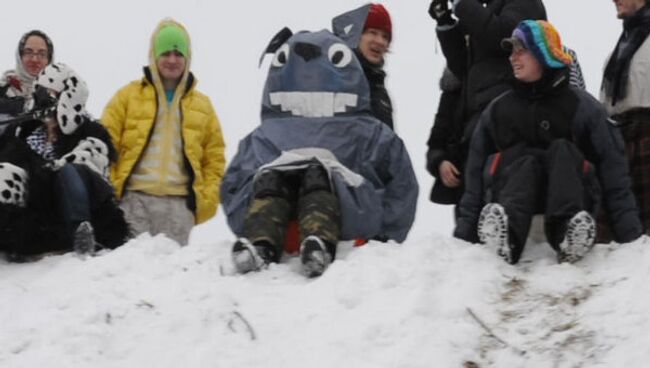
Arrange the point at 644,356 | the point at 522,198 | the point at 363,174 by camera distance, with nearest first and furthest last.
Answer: the point at 644,356, the point at 522,198, the point at 363,174

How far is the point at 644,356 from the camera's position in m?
5.39

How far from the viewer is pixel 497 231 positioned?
683 cm

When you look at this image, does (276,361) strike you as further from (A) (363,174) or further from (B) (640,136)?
(B) (640,136)

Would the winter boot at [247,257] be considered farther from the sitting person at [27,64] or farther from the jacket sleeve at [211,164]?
the sitting person at [27,64]

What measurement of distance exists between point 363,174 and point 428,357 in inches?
97.4

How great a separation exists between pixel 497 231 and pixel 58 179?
2835mm

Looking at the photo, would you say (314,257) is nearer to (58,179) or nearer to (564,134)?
(564,134)

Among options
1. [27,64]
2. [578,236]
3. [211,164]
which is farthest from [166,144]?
[578,236]

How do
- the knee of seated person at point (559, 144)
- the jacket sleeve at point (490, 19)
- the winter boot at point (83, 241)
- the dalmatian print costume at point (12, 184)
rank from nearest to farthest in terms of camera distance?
the knee of seated person at point (559, 144) → the dalmatian print costume at point (12, 184) → the winter boot at point (83, 241) → the jacket sleeve at point (490, 19)

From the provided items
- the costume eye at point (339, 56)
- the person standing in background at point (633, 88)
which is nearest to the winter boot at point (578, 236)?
the person standing in background at point (633, 88)

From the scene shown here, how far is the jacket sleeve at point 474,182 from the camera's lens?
742cm

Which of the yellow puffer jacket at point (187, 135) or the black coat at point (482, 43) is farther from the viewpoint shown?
the yellow puffer jacket at point (187, 135)

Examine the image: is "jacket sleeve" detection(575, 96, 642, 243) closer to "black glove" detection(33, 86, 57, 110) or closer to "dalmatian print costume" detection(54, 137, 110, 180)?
"dalmatian print costume" detection(54, 137, 110, 180)

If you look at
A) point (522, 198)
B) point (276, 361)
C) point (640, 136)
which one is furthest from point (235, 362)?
point (640, 136)
